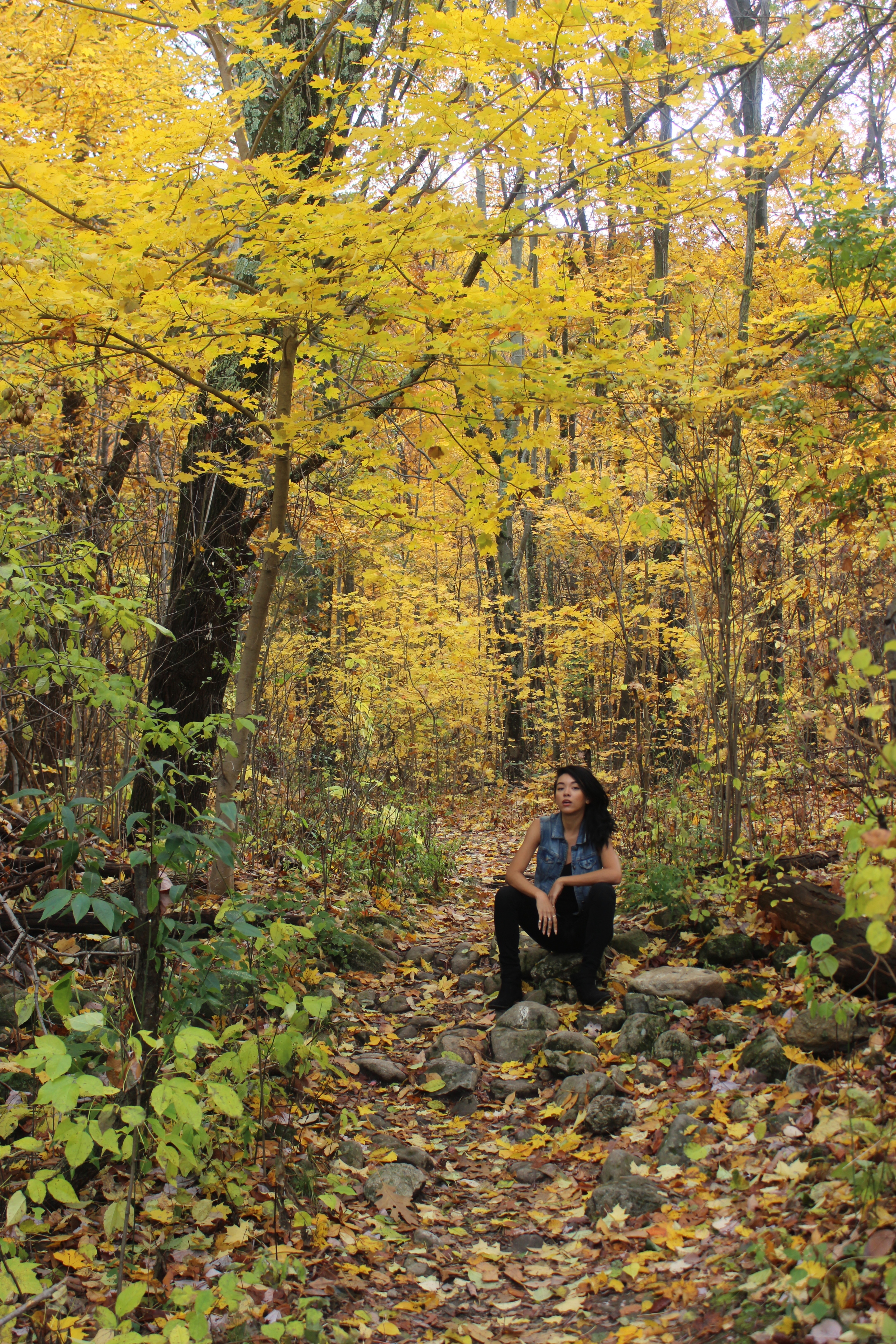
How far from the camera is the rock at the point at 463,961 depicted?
5051 mm

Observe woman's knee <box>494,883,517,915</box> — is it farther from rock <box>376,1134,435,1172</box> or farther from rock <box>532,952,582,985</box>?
rock <box>376,1134,435,1172</box>

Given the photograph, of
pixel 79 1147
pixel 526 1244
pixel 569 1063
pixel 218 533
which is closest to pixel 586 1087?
pixel 569 1063

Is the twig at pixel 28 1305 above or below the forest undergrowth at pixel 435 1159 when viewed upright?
above

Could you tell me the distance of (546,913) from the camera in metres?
4.37

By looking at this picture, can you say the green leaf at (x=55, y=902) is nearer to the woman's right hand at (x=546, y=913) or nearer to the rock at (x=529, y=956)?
the woman's right hand at (x=546, y=913)

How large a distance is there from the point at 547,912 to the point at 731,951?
3.16ft

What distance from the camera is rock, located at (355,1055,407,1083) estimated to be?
12.5ft

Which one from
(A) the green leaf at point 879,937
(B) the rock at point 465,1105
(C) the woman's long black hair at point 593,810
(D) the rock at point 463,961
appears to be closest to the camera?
(A) the green leaf at point 879,937

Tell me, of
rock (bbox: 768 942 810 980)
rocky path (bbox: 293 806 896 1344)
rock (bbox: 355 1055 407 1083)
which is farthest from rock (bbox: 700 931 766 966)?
rock (bbox: 355 1055 407 1083)

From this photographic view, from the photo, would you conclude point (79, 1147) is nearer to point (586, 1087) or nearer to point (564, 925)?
point (586, 1087)

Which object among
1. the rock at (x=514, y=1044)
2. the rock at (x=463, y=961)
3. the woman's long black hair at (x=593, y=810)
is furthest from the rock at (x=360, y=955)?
the woman's long black hair at (x=593, y=810)

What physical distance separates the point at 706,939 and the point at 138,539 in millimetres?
4239

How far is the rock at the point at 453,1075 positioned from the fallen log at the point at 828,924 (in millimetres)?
1565

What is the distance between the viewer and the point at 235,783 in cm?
461
